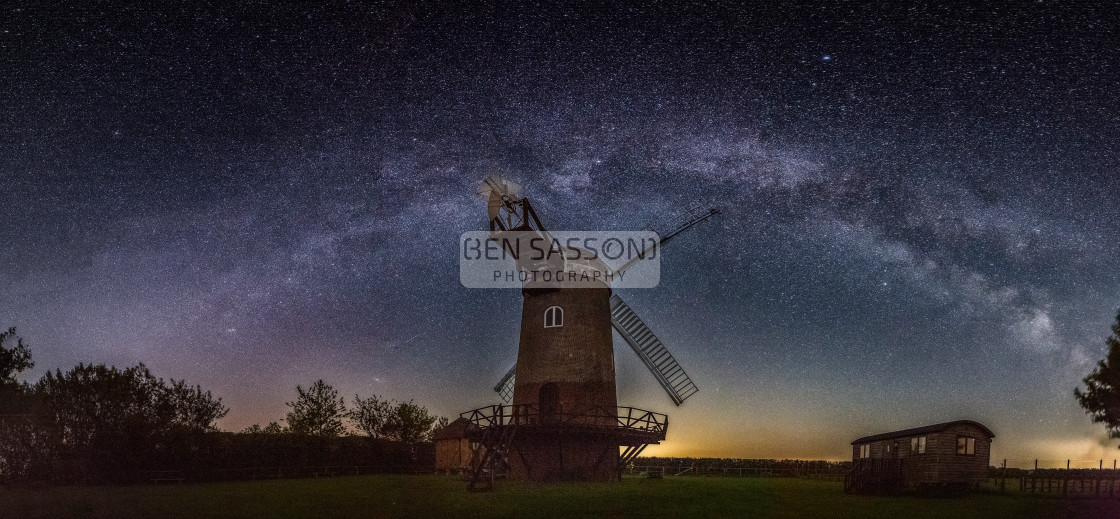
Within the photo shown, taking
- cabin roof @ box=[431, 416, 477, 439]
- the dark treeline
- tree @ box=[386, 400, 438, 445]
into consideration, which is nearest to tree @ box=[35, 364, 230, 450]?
the dark treeline

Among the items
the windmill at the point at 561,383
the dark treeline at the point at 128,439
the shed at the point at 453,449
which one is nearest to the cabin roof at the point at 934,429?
the windmill at the point at 561,383

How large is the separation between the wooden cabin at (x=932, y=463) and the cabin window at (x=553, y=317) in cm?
1396

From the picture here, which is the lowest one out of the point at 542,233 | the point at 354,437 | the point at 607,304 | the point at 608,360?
the point at 354,437

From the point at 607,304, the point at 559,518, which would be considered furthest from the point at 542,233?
the point at 559,518

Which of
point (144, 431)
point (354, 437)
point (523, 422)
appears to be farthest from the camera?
point (354, 437)

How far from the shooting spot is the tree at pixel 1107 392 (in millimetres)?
34250

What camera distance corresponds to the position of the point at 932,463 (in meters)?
28.0

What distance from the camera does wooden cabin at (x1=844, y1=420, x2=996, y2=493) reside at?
2800 cm

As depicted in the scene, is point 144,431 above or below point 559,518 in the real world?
below

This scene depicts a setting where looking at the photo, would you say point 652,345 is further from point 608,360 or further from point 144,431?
point 144,431

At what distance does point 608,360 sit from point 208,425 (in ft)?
69.8

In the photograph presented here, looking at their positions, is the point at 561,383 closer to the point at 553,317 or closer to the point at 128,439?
the point at 553,317

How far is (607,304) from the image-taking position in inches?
1299

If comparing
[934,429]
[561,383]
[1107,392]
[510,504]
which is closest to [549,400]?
[561,383]
